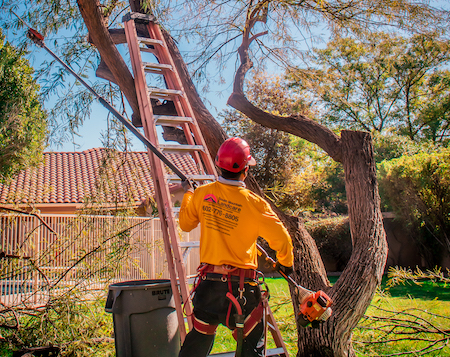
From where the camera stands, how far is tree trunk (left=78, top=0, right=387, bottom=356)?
163 inches

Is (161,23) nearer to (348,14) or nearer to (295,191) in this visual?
(348,14)

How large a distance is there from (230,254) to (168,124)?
7.53 feet

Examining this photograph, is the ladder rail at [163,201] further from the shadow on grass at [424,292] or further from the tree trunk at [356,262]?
the shadow on grass at [424,292]

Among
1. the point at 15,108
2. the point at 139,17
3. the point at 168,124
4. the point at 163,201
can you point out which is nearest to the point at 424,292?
the point at 168,124

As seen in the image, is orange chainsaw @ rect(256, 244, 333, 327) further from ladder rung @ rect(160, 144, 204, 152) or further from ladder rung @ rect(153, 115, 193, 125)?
ladder rung @ rect(153, 115, 193, 125)

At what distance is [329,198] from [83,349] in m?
22.0

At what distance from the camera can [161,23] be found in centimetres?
520

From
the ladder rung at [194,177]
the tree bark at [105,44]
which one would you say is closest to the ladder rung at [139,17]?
the tree bark at [105,44]

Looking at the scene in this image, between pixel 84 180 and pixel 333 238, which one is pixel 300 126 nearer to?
pixel 333 238

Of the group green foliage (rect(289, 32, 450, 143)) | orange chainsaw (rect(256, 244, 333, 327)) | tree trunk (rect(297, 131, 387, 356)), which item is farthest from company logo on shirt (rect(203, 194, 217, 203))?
green foliage (rect(289, 32, 450, 143))

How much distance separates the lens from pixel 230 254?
8.95 ft

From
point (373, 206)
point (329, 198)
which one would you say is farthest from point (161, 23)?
point (329, 198)

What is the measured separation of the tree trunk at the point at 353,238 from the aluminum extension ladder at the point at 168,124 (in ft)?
0.92

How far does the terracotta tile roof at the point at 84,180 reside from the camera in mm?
5238
